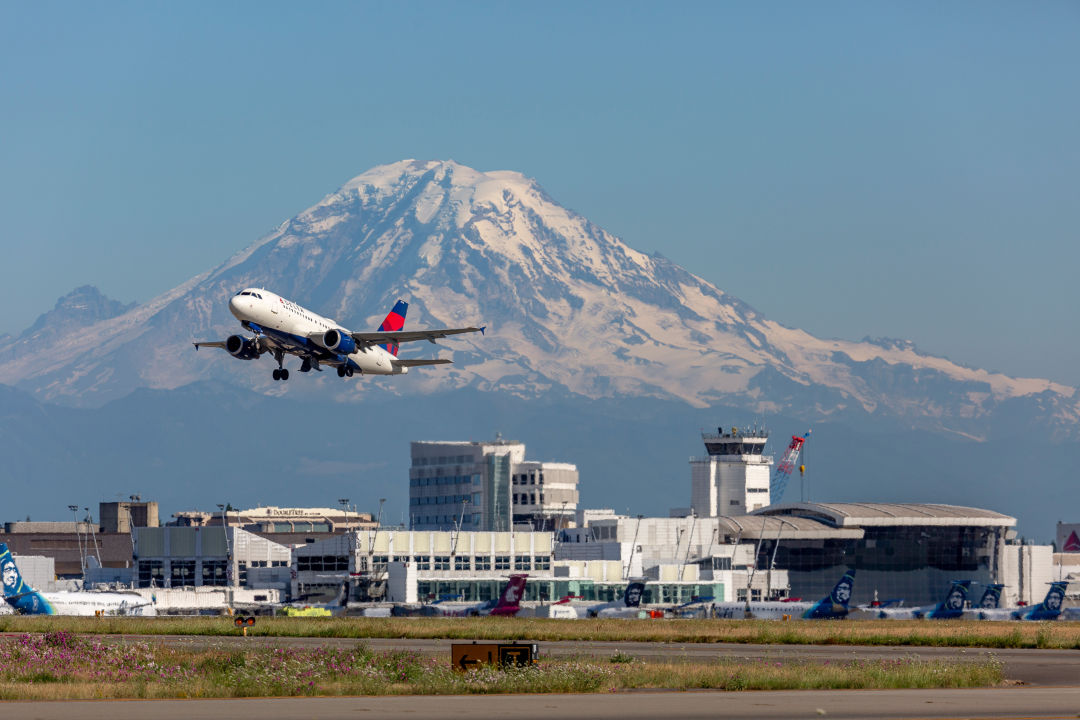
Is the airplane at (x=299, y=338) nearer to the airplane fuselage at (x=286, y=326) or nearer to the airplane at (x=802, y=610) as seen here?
the airplane fuselage at (x=286, y=326)

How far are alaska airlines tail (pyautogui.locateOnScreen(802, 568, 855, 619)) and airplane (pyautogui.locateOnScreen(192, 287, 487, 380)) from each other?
48.8 metres

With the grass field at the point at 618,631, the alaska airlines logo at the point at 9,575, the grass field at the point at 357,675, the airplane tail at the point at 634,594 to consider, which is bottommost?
the airplane tail at the point at 634,594

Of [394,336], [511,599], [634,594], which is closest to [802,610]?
[511,599]

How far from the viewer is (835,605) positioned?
466ft

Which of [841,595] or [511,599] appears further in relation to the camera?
[511,599]

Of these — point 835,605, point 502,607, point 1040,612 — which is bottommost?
point 1040,612

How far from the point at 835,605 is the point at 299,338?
63.1 m

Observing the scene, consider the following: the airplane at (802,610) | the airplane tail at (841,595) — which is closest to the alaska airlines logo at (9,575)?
the airplane at (802,610)

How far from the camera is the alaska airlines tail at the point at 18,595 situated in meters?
122

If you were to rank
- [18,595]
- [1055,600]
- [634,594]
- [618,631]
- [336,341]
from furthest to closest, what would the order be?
[634,594] → [1055,600] → [18,595] → [336,341] → [618,631]

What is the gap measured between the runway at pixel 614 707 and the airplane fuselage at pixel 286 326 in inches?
2015

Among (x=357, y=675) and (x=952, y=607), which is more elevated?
(x=357, y=675)

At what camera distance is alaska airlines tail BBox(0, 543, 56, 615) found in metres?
122

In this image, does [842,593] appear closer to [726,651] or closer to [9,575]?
[726,651]
